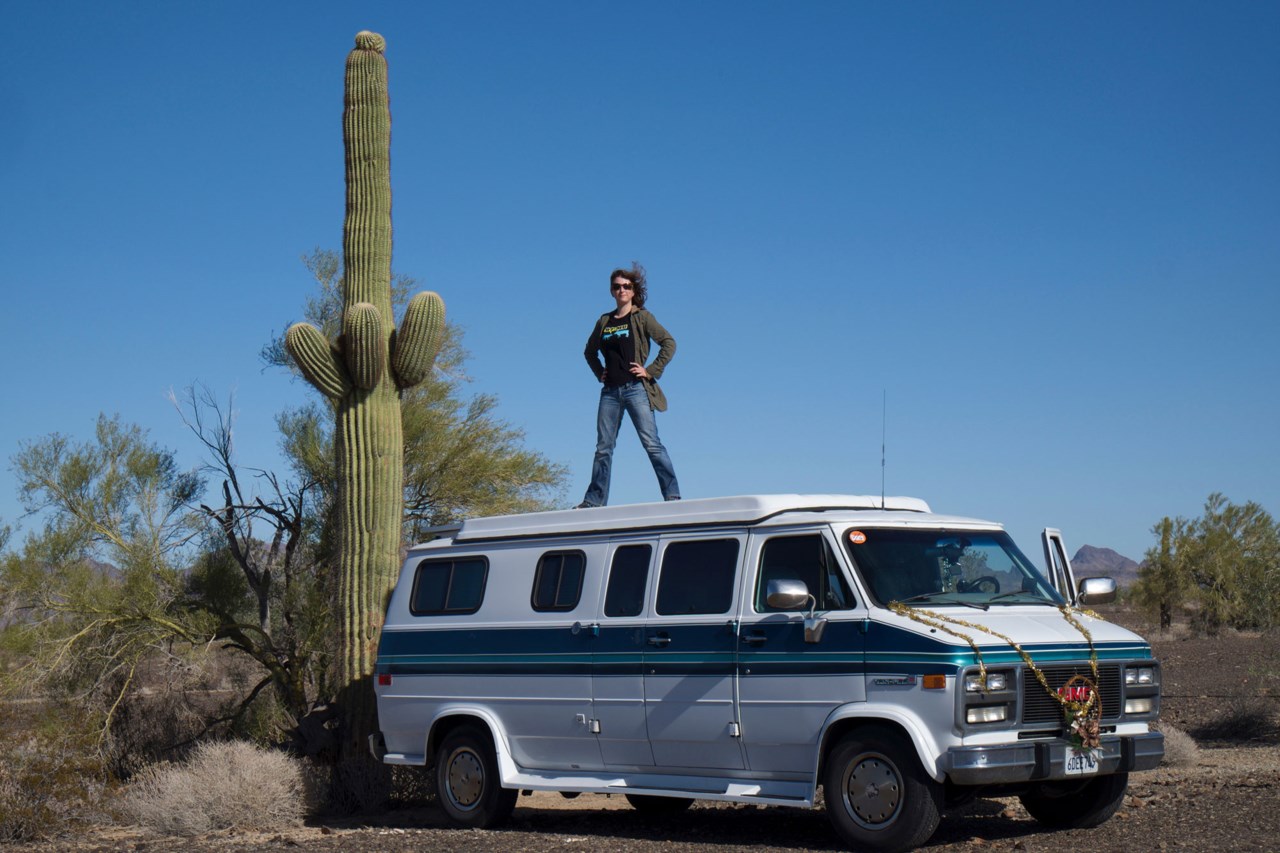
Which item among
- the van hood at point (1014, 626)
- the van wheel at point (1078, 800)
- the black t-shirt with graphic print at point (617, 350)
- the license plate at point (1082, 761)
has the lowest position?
the van wheel at point (1078, 800)

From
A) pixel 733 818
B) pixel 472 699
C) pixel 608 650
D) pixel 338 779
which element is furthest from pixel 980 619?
pixel 338 779

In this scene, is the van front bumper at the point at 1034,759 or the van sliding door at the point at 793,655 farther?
the van sliding door at the point at 793,655

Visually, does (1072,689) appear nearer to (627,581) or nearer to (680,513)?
(680,513)

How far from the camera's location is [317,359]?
14.9m

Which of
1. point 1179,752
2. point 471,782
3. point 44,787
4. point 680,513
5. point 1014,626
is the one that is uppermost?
point 680,513

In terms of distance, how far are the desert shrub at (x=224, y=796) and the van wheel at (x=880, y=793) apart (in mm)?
6426

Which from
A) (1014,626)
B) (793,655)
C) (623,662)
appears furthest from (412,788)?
(1014,626)

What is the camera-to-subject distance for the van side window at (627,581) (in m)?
10.7

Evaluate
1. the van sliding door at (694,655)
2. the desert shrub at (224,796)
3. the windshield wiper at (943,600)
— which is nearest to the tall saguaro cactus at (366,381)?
the desert shrub at (224,796)

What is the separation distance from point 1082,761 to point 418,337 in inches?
348

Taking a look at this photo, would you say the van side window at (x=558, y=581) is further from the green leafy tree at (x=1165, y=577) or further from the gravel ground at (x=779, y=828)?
the green leafy tree at (x=1165, y=577)

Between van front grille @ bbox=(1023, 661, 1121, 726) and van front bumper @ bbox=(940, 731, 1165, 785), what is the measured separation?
159 millimetres

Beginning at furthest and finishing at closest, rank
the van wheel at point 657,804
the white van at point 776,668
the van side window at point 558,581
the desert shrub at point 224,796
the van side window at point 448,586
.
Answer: the desert shrub at point 224,796 → the van wheel at point 657,804 → the van side window at point 448,586 → the van side window at point 558,581 → the white van at point 776,668

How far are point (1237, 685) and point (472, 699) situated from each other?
17.2 metres
